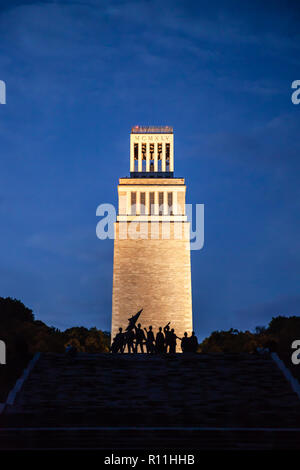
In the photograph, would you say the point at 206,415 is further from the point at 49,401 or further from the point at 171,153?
the point at 171,153

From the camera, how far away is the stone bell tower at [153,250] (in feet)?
145

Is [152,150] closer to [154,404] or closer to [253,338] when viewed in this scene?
[253,338]

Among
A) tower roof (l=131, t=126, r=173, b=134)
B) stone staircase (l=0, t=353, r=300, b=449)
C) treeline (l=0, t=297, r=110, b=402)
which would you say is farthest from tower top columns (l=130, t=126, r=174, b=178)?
stone staircase (l=0, t=353, r=300, b=449)

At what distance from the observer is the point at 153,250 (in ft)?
151

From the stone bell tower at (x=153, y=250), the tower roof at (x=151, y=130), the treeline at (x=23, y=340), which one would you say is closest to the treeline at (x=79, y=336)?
the treeline at (x=23, y=340)

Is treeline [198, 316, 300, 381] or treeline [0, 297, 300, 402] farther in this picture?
treeline [198, 316, 300, 381]

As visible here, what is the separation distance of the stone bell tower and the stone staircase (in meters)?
20.3

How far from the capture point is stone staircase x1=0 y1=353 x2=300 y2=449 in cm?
1348

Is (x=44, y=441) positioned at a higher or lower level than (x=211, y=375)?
lower

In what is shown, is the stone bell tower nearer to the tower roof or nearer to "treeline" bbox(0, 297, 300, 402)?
the tower roof
